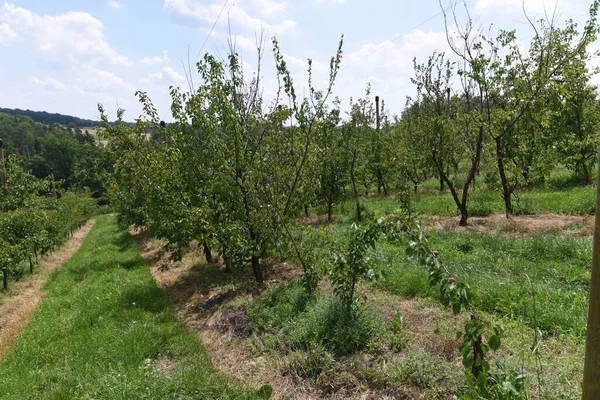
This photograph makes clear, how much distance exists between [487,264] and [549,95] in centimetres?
537

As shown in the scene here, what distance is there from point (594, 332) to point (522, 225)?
8.70m

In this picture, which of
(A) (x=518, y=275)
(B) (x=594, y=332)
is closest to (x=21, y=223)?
(A) (x=518, y=275)

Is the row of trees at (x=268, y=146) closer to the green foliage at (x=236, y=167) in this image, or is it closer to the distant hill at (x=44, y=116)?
the green foliage at (x=236, y=167)

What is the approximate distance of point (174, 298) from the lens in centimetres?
750

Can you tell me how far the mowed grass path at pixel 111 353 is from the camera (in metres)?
3.80

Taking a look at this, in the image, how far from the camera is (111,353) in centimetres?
487

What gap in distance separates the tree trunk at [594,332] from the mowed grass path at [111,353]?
286cm

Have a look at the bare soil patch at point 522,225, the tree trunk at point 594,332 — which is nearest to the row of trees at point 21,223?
the bare soil patch at point 522,225

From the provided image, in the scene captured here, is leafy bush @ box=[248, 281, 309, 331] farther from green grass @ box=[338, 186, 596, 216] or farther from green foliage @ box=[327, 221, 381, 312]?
green grass @ box=[338, 186, 596, 216]

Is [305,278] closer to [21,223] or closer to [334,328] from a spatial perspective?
[334,328]

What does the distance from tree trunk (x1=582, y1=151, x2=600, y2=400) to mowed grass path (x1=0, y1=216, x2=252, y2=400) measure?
9.40 feet

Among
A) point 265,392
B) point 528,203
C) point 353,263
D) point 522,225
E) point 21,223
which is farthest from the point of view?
point 528,203

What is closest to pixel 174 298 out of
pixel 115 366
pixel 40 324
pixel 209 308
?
pixel 209 308

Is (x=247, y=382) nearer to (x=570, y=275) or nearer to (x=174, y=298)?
(x=174, y=298)
